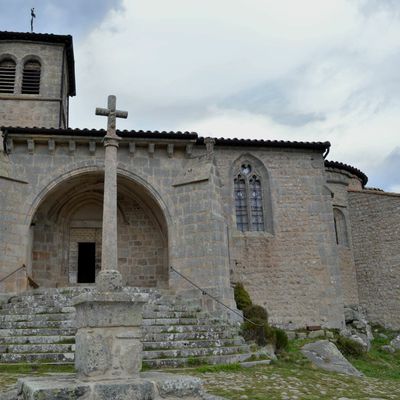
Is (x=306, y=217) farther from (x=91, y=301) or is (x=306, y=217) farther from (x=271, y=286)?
(x=91, y=301)

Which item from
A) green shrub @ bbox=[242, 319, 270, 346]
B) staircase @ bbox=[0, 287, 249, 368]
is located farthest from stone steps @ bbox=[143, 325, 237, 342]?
green shrub @ bbox=[242, 319, 270, 346]

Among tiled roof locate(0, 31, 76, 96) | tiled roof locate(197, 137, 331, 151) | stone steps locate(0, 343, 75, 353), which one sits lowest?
stone steps locate(0, 343, 75, 353)

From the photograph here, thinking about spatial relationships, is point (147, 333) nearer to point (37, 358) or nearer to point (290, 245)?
point (37, 358)

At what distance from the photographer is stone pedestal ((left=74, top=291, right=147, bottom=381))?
4727mm

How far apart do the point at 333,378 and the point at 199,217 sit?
6446 mm

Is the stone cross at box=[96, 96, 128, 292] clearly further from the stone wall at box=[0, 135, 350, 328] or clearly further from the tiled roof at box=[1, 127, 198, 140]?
the tiled roof at box=[1, 127, 198, 140]

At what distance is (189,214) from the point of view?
13.3 m

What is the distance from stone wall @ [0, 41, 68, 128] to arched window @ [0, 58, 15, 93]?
0.76 ft

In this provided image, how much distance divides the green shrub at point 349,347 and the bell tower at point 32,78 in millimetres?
13381

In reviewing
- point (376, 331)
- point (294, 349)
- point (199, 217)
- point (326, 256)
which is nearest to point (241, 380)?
point (294, 349)

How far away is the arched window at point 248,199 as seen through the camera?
16375 mm

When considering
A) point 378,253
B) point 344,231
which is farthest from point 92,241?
point 378,253

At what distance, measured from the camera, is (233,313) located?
12.0 m

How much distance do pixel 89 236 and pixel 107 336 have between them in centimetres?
1128
